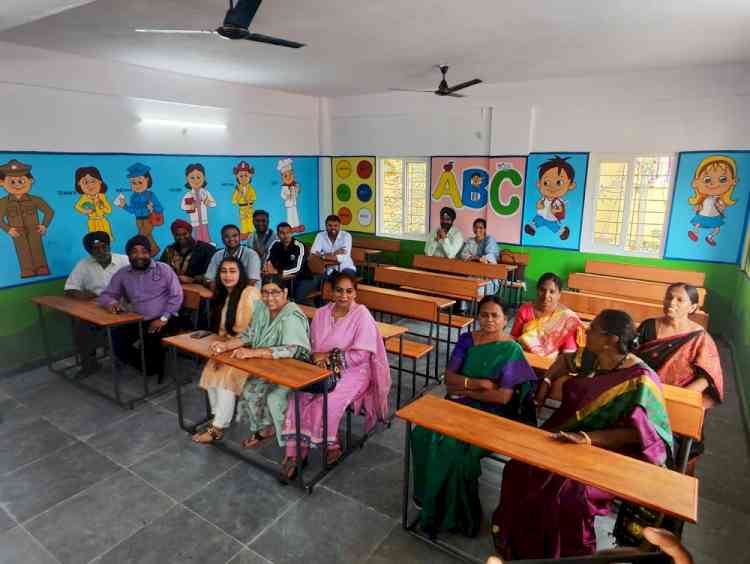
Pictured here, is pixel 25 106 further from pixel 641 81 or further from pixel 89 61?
pixel 641 81

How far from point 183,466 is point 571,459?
2.60m

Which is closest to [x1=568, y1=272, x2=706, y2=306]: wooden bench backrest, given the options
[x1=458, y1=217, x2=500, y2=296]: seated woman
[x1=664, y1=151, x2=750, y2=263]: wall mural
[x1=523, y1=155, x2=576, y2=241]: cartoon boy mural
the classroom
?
the classroom

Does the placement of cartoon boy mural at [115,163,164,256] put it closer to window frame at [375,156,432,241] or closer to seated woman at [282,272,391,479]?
seated woman at [282,272,391,479]

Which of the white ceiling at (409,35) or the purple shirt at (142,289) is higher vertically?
the white ceiling at (409,35)

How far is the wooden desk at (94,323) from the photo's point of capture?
162 inches

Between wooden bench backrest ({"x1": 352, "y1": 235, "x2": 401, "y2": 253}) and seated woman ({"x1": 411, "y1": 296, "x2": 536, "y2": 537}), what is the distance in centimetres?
537

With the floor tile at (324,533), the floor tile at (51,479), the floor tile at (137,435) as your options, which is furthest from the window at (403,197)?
the floor tile at (51,479)

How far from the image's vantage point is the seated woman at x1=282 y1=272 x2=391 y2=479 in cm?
318

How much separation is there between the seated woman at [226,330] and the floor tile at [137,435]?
29cm

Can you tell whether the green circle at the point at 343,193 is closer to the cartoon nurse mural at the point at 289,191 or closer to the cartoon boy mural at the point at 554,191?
the cartoon nurse mural at the point at 289,191

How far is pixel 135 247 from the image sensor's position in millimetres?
4578

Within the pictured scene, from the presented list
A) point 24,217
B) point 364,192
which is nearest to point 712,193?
point 364,192

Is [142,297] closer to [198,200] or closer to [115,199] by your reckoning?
[115,199]

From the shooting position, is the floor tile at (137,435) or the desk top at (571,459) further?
the floor tile at (137,435)
